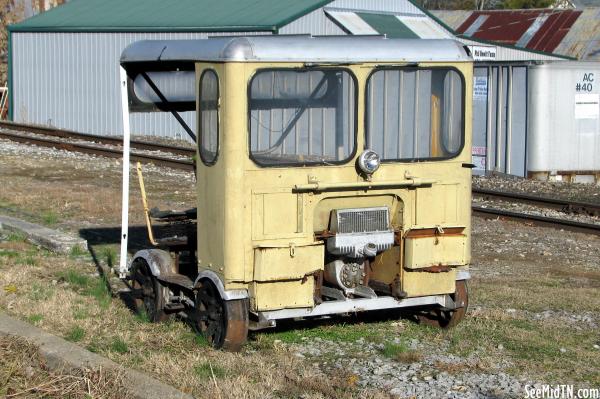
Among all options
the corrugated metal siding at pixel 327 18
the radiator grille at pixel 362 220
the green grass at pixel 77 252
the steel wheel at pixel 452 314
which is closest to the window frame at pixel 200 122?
the radiator grille at pixel 362 220

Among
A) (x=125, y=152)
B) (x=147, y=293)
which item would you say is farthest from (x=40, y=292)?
(x=125, y=152)

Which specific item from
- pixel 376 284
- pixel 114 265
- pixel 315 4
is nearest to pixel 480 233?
pixel 114 265

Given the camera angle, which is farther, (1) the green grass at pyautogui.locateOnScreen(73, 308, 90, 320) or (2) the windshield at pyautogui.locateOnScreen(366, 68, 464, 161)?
(1) the green grass at pyautogui.locateOnScreen(73, 308, 90, 320)

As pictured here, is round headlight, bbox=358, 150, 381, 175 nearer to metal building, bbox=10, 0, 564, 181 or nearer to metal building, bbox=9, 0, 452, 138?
metal building, bbox=10, 0, 564, 181

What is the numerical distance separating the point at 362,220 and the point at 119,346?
1879 millimetres

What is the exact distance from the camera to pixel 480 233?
1402 centimetres

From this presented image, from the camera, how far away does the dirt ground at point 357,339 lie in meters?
6.77

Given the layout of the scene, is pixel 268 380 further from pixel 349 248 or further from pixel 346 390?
pixel 349 248

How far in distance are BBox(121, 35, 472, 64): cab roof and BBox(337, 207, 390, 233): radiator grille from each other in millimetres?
1043

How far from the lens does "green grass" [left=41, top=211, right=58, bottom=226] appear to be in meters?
13.5

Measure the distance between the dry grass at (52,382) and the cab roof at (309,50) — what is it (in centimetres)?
219

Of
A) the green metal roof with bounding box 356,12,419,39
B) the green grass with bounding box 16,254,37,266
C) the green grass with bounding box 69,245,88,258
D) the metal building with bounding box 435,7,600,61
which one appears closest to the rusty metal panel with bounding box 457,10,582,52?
the metal building with bounding box 435,7,600,61

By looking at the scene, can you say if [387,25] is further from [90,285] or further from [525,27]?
[90,285]

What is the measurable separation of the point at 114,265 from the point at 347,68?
161 inches
